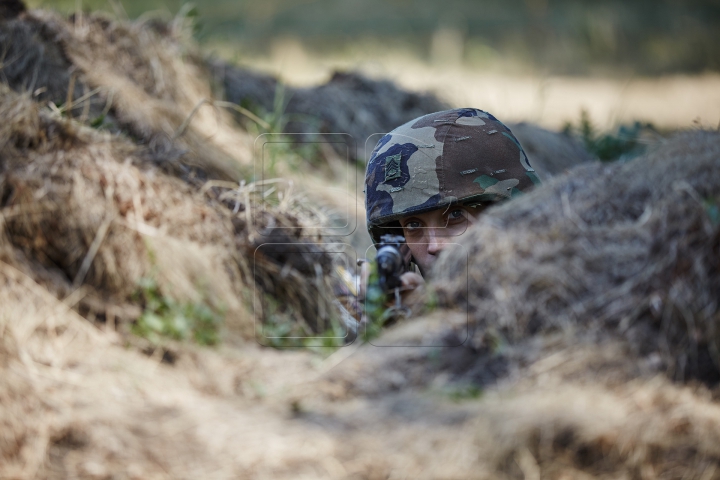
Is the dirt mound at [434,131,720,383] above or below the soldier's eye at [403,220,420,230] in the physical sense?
above

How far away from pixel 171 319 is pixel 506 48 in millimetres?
12986

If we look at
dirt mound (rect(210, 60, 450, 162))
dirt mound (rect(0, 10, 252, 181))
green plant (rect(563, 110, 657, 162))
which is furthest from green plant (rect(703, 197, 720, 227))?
green plant (rect(563, 110, 657, 162))

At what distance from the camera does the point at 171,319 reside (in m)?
2.67

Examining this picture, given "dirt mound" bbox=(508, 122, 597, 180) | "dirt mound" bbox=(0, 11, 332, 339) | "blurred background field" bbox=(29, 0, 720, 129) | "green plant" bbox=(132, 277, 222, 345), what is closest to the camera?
"green plant" bbox=(132, 277, 222, 345)

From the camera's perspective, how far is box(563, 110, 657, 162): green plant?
277 inches

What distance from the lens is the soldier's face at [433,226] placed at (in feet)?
12.3

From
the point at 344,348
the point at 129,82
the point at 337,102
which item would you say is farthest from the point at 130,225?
the point at 337,102

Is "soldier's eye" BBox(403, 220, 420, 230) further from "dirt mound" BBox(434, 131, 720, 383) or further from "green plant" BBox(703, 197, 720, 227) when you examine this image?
"green plant" BBox(703, 197, 720, 227)

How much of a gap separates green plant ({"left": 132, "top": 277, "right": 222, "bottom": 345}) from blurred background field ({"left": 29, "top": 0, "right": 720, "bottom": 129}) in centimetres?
371

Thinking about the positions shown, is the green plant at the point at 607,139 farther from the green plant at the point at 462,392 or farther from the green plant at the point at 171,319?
the green plant at the point at 171,319

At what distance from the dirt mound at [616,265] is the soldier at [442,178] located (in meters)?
0.97

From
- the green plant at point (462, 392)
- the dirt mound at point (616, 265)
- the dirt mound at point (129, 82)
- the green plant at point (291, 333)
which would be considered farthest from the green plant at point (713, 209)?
the dirt mound at point (129, 82)

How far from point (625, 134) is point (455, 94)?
2.08m

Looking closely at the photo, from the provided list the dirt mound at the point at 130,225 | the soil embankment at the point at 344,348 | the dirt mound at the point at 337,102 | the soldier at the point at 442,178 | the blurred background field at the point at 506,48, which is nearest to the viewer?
the soil embankment at the point at 344,348
